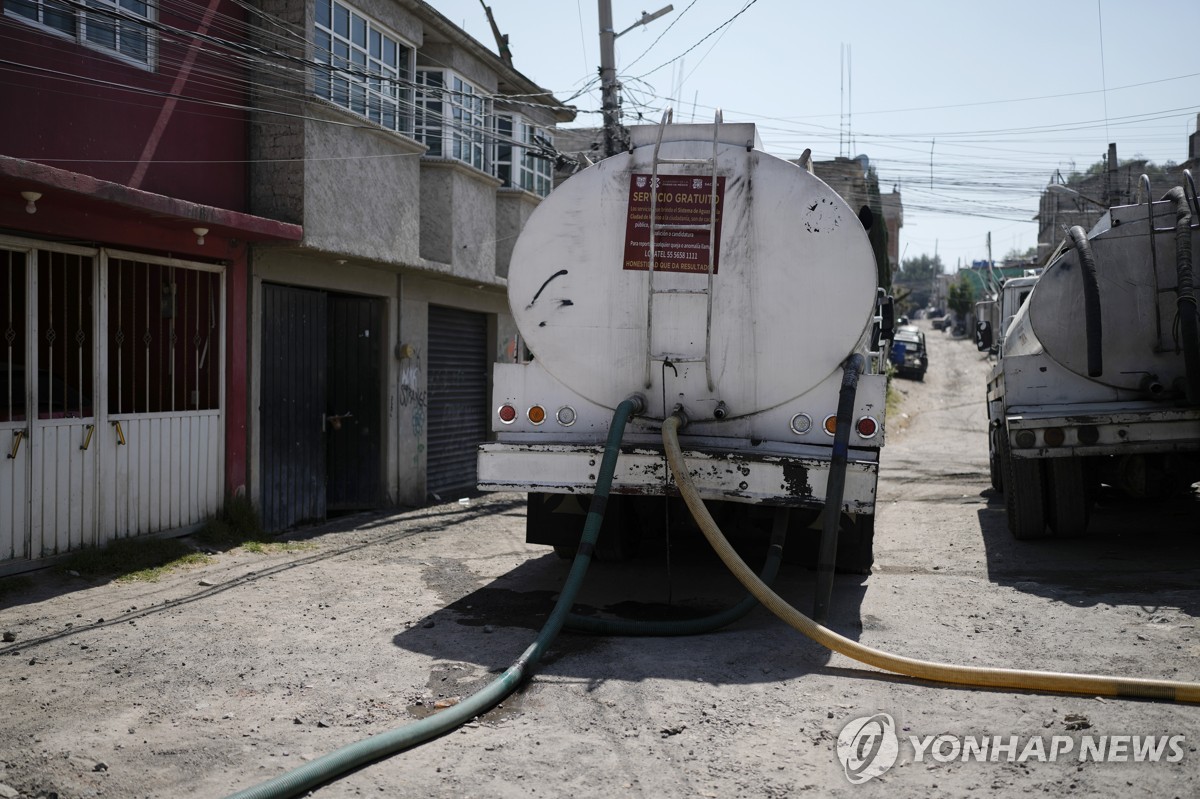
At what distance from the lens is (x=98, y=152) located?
25.1 ft

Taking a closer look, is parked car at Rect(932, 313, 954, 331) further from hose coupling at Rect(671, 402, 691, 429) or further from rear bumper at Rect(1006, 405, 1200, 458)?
hose coupling at Rect(671, 402, 691, 429)

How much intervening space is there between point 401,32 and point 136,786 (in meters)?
9.79

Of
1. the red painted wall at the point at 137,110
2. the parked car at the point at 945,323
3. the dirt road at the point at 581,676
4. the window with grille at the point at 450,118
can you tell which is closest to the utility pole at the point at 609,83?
the window with grille at the point at 450,118

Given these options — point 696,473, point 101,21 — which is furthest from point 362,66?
point 696,473

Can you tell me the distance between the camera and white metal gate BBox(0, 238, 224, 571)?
7.11m

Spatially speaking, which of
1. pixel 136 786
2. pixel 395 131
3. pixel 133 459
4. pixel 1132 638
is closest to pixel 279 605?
pixel 133 459

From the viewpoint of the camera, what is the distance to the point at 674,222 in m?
6.04

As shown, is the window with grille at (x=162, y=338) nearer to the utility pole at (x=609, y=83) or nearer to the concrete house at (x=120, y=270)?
the concrete house at (x=120, y=270)

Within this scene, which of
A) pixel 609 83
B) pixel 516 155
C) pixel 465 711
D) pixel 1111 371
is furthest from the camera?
pixel 516 155

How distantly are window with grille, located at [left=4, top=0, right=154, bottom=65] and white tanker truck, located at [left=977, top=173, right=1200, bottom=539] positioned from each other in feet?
24.1

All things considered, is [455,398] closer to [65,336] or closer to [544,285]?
[65,336]

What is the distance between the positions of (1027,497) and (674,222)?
4300 mm

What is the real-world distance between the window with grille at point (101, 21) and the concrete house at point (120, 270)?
0.6 inches

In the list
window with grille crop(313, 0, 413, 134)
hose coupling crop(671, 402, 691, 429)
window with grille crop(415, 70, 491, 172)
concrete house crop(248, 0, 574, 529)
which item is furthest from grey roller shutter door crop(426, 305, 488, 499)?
hose coupling crop(671, 402, 691, 429)
